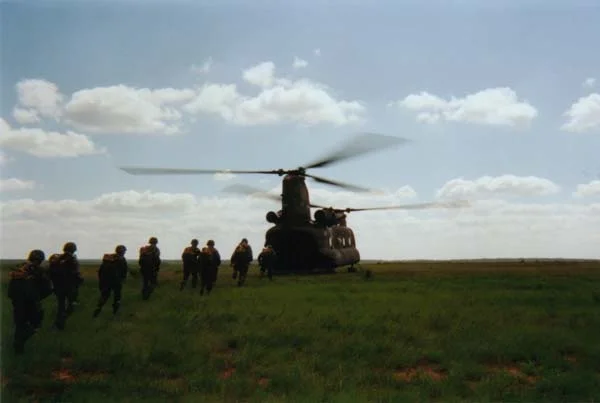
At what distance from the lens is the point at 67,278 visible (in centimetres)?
1225

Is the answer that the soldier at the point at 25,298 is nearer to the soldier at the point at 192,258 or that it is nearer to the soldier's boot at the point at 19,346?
the soldier's boot at the point at 19,346

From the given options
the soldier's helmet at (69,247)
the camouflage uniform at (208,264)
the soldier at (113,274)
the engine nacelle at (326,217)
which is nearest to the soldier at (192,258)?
the camouflage uniform at (208,264)

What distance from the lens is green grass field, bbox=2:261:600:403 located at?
764 cm

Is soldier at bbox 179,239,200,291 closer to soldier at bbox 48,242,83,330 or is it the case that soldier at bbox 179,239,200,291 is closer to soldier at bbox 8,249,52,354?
soldier at bbox 48,242,83,330

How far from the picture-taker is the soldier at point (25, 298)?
376 inches

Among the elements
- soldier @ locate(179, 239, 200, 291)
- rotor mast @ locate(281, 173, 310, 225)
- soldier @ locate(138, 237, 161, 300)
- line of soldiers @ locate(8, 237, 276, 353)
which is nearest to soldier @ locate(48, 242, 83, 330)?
line of soldiers @ locate(8, 237, 276, 353)

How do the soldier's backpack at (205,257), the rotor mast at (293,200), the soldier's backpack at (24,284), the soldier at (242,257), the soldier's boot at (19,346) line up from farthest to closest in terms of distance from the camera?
the rotor mast at (293,200) < the soldier at (242,257) < the soldier's backpack at (205,257) < the soldier's backpack at (24,284) < the soldier's boot at (19,346)

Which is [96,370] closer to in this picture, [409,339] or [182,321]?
[182,321]

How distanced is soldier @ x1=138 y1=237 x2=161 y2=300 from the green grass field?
80.0 inches

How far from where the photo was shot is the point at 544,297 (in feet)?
57.9

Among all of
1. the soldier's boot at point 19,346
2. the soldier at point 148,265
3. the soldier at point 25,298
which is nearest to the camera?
the soldier's boot at point 19,346

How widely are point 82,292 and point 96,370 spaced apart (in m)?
11.9

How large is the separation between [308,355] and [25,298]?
4.82 m

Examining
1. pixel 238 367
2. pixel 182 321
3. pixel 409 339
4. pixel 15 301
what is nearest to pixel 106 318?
pixel 182 321
